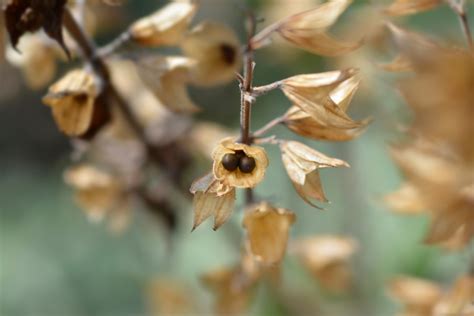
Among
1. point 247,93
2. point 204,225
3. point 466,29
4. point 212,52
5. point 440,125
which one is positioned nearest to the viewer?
point 440,125

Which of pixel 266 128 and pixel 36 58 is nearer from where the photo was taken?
pixel 266 128

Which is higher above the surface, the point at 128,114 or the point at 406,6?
the point at 406,6

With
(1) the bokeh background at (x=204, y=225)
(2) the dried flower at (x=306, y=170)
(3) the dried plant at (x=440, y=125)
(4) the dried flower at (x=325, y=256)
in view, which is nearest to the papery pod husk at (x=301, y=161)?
(2) the dried flower at (x=306, y=170)

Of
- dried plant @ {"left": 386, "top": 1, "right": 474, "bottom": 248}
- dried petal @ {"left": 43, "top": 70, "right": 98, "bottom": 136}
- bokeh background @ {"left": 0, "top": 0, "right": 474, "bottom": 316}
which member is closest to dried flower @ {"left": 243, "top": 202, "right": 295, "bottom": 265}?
dried plant @ {"left": 386, "top": 1, "right": 474, "bottom": 248}

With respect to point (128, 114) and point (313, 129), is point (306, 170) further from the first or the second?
point (128, 114)

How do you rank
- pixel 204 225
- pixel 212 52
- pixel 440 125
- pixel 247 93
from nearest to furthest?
pixel 440 125, pixel 247 93, pixel 212 52, pixel 204 225

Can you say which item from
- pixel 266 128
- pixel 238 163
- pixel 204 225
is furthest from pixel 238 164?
pixel 204 225
